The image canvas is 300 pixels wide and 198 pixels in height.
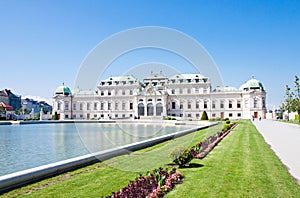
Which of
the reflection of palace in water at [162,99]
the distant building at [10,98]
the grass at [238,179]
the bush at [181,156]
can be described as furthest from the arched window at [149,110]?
the distant building at [10,98]

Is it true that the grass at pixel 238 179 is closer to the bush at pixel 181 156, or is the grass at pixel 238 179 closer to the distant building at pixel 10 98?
the bush at pixel 181 156

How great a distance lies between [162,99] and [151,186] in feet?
222

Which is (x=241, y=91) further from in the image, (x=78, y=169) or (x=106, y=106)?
(x=78, y=169)

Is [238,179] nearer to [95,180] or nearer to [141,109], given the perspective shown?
→ [95,180]

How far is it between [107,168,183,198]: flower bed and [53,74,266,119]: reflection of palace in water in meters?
62.0

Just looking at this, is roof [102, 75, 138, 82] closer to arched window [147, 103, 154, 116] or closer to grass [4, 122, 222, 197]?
arched window [147, 103, 154, 116]

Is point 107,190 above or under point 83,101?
under

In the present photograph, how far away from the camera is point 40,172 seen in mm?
8047

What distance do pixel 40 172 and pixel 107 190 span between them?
2427 millimetres

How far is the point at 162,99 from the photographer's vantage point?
2928 inches

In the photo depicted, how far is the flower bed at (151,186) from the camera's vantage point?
241 inches

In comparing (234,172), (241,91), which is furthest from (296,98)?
(234,172)

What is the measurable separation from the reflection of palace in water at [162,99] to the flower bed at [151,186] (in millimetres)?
61976

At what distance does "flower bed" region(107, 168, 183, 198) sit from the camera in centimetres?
611
